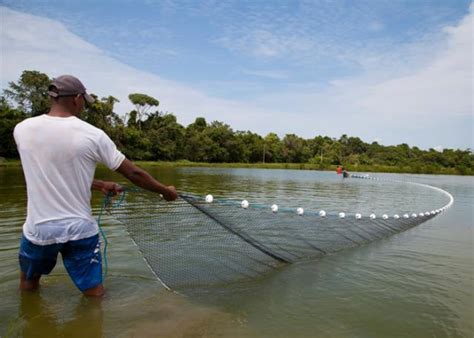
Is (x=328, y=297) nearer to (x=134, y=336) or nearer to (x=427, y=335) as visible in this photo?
(x=427, y=335)

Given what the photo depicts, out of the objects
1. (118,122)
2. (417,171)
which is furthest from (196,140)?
(417,171)

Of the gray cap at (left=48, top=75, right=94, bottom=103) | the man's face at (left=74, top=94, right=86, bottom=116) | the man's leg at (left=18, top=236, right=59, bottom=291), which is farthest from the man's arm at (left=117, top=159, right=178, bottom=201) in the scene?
the man's leg at (left=18, top=236, right=59, bottom=291)

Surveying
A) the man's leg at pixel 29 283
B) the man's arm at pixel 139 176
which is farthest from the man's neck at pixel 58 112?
the man's leg at pixel 29 283

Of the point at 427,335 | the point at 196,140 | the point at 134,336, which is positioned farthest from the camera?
the point at 196,140

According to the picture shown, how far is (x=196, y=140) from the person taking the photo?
251 ft

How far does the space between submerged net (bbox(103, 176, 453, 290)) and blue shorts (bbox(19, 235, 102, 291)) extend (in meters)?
0.91

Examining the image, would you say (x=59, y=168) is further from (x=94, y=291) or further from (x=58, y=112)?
(x=94, y=291)

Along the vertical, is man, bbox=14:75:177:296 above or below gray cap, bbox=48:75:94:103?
below

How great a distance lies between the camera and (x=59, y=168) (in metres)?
2.92

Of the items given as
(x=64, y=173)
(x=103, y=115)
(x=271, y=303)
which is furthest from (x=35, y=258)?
(x=103, y=115)

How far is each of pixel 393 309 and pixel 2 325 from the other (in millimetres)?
4313

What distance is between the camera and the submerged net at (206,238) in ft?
14.7

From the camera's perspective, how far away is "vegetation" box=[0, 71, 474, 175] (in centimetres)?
5162

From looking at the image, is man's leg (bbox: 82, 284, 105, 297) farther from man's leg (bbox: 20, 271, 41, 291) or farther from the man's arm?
the man's arm
